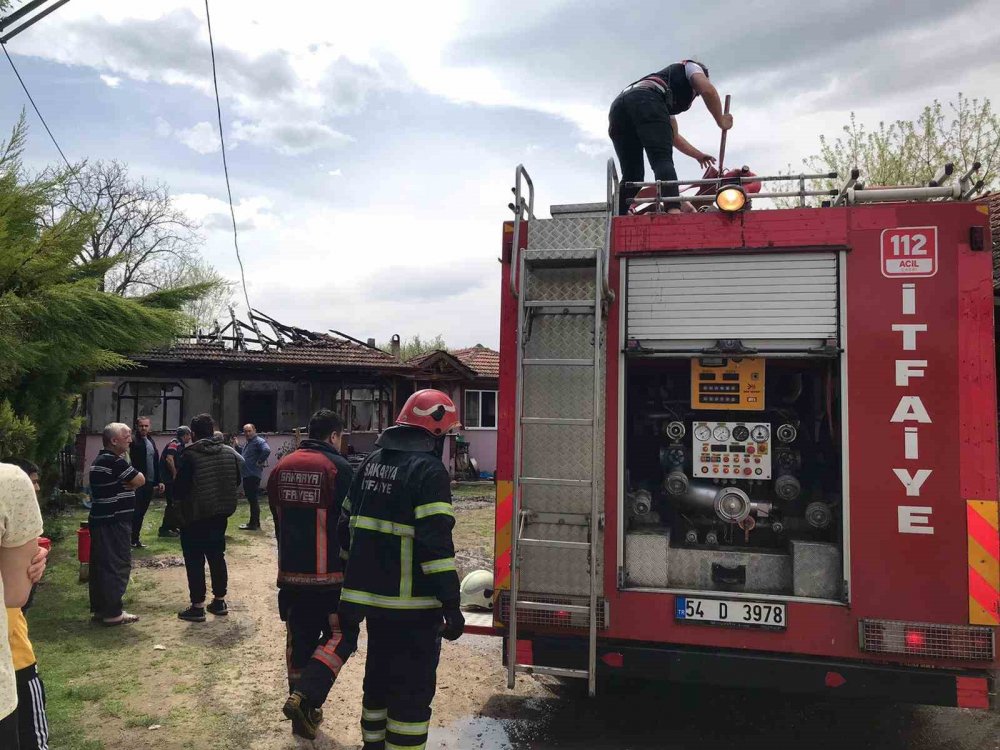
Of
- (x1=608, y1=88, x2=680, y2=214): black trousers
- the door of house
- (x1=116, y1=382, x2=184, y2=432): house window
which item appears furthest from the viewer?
the door of house

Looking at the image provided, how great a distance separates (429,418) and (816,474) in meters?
2.49

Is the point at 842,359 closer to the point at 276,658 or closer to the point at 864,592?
the point at 864,592

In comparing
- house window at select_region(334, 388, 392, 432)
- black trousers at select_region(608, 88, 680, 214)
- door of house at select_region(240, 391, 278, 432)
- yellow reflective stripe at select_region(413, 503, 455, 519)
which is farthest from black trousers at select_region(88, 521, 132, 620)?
house window at select_region(334, 388, 392, 432)

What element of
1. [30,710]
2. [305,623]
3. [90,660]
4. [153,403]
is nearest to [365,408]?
[153,403]

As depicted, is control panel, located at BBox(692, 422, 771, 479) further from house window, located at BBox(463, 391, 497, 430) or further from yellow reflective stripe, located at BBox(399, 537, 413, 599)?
house window, located at BBox(463, 391, 497, 430)

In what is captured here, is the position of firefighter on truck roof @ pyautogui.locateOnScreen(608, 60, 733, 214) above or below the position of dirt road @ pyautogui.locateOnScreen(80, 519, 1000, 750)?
above

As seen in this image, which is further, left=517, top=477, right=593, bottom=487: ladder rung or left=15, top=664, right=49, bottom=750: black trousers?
left=517, top=477, right=593, bottom=487: ladder rung

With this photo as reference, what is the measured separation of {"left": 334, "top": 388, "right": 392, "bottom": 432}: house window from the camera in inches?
754

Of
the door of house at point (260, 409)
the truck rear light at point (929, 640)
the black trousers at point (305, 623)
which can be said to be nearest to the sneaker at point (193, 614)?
the black trousers at point (305, 623)

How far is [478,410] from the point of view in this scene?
2147 cm

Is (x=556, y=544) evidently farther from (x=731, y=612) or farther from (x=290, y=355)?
(x=290, y=355)

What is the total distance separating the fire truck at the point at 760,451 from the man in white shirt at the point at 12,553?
2.16 meters

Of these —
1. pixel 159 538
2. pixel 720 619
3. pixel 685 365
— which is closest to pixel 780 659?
pixel 720 619

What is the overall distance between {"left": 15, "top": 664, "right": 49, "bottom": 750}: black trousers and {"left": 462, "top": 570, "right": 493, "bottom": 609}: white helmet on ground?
2459 millimetres
